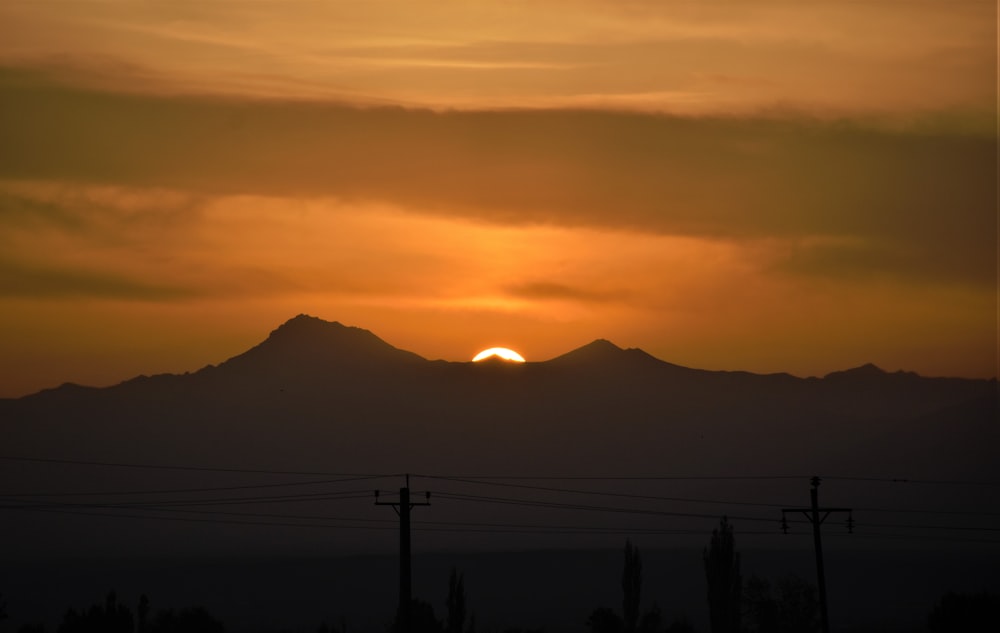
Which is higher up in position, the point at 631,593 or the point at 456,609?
the point at 631,593

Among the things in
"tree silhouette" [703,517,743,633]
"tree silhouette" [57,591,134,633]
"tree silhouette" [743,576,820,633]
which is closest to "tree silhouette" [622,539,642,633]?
"tree silhouette" [703,517,743,633]

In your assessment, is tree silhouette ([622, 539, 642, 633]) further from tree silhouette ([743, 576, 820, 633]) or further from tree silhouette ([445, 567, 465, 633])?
tree silhouette ([743, 576, 820, 633])

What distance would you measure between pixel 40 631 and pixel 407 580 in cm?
6095

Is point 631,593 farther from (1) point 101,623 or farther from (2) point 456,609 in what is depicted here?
(1) point 101,623

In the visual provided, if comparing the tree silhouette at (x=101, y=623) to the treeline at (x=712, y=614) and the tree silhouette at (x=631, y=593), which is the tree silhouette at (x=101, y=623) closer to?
the treeline at (x=712, y=614)

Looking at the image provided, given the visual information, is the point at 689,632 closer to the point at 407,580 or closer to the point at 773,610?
the point at 773,610

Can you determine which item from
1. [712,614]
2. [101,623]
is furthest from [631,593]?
[101,623]

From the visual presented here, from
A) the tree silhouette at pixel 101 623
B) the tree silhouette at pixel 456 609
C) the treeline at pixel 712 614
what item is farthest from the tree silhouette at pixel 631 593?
the tree silhouette at pixel 101 623

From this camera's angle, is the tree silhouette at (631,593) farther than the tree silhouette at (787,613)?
No

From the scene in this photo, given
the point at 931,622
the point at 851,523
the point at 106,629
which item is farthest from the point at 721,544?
the point at 106,629

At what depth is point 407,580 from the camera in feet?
249

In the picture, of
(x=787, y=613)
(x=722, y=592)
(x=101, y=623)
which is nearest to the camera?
(x=101, y=623)

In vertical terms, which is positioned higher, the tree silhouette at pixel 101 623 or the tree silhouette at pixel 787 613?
the tree silhouette at pixel 101 623

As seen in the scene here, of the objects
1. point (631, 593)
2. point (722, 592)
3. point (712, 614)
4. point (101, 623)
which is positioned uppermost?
point (722, 592)
